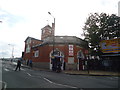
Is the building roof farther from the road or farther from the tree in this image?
the road

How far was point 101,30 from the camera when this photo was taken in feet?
88.7

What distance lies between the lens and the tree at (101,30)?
27.0 meters

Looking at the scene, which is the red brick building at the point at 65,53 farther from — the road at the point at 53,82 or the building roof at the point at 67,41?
the road at the point at 53,82

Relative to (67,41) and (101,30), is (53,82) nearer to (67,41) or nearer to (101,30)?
(67,41)

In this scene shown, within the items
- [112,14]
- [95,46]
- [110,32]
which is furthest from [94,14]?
[95,46]

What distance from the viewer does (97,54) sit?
27.9 metres

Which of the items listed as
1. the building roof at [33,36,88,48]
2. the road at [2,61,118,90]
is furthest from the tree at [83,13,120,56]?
the road at [2,61,118,90]

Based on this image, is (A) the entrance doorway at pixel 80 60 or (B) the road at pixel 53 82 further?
(A) the entrance doorway at pixel 80 60

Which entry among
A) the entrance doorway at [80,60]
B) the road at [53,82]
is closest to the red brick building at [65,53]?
the entrance doorway at [80,60]

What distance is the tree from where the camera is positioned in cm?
2695

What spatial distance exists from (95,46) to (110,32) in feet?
14.8

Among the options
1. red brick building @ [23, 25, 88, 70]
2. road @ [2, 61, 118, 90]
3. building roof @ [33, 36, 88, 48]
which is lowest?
road @ [2, 61, 118, 90]

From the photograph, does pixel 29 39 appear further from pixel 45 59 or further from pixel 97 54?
pixel 97 54

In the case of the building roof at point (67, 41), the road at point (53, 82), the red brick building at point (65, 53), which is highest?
the building roof at point (67, 41)
